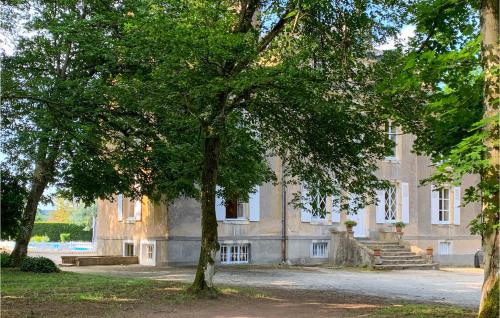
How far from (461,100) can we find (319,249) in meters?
18.0

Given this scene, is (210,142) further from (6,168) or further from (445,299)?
(6,168)

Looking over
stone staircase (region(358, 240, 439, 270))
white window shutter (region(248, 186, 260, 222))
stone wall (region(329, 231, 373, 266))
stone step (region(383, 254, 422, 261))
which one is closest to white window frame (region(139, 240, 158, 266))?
white window shutter (region(248, 186, 260, 222))

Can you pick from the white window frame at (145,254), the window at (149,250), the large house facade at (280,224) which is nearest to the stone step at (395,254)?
the large house facade at (280,224)

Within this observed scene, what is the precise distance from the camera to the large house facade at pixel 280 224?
22.5 m

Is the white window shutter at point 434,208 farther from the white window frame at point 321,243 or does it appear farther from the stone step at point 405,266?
the white window frame at point 321,243

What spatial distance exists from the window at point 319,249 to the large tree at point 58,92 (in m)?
10.7

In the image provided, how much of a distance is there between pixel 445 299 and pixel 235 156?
19.6 feet

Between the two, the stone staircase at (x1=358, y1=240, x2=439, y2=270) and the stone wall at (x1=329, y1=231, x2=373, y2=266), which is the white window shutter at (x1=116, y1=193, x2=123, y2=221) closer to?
the stone wall at (x1=329, y1=231, x2=373, y2=266)

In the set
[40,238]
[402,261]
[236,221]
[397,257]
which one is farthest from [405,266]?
[40,238]

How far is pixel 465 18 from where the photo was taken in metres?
9.85

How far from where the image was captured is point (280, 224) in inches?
974

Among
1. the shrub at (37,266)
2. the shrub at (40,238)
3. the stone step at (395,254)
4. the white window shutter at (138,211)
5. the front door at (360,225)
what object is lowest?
the shrub at (40,238)

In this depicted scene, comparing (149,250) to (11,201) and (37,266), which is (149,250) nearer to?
(37,266)

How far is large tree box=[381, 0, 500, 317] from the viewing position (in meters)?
6.88
